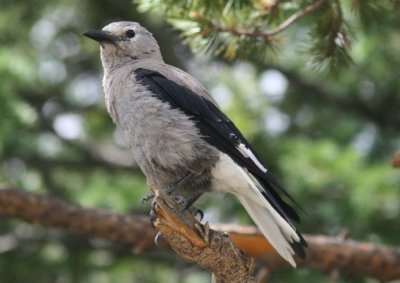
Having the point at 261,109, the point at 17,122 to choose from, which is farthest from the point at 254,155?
the point at 261,109

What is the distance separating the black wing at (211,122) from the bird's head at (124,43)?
441 millimetres

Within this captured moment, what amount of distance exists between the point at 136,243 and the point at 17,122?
0.98 metres

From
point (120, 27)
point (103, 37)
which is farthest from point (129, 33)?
point (103, 37)

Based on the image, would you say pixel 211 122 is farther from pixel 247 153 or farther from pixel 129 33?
pixel 129 33

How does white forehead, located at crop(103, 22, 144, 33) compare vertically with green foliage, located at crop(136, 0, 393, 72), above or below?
below

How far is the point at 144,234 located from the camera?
4398 millimetres

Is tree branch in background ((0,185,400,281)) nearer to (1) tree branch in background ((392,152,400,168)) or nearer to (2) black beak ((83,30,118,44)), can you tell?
(1) tree branch in background ((392,152,400,168))

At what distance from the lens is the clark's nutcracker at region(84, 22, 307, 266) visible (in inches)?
144

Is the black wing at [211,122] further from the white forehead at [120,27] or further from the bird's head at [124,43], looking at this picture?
the white forehead at [120,27]

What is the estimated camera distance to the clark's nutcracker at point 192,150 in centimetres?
365

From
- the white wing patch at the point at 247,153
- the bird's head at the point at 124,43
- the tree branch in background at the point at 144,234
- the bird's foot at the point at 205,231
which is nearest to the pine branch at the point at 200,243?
the bird's foot at the point at 205,231

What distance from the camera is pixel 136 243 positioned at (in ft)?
14.6

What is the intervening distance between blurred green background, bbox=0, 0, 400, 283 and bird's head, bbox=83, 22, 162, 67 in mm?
218

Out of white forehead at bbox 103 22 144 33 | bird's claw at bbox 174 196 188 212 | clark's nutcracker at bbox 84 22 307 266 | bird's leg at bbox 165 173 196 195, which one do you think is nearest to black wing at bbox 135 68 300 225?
clark's nutcracker at bbox 84 22 307 266
